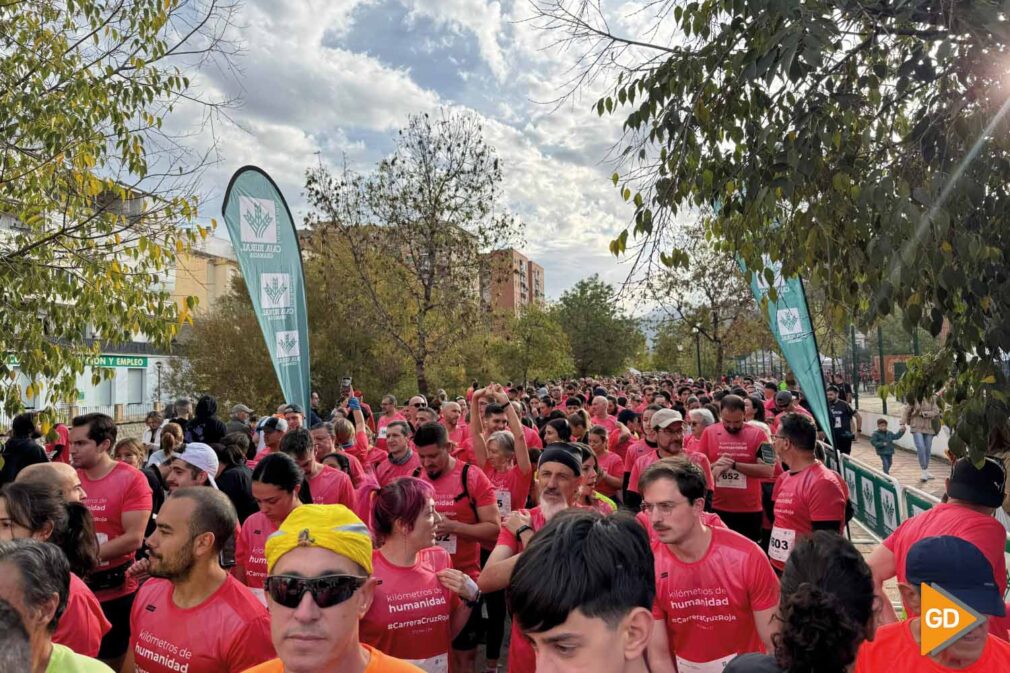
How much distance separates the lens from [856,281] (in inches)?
155

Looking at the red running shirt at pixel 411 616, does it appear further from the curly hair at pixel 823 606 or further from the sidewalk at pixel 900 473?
the sidewalk at pixel 900 473

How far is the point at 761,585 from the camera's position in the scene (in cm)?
327

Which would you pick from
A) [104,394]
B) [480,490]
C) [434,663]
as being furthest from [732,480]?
[104,394]

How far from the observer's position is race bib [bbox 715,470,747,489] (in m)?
7.05

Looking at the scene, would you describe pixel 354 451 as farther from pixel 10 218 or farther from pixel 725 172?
pixel 725 172

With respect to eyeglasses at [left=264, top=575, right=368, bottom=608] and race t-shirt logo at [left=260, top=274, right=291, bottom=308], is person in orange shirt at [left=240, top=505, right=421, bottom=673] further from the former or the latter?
race t-shirt logo at [left=260, top=274, right=291, bottom=308]

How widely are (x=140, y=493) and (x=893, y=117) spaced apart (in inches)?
221

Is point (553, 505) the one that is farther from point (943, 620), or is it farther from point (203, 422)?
point (203, 422)

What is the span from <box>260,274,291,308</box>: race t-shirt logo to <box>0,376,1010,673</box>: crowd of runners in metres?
3.40

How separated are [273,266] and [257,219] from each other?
68cm

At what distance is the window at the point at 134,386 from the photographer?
161 ft

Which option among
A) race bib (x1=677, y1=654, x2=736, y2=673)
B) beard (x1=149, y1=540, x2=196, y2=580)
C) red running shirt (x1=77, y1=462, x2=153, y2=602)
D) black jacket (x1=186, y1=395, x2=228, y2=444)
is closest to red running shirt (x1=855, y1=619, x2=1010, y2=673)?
race bib (x1=677, y1=654, x2=736, y2=673)

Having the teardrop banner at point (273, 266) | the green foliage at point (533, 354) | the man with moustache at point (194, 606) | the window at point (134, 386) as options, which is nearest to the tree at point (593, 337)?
the green foliage at point (533, 354)

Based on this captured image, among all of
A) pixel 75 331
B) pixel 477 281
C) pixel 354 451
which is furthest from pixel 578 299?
pixel 75 331
